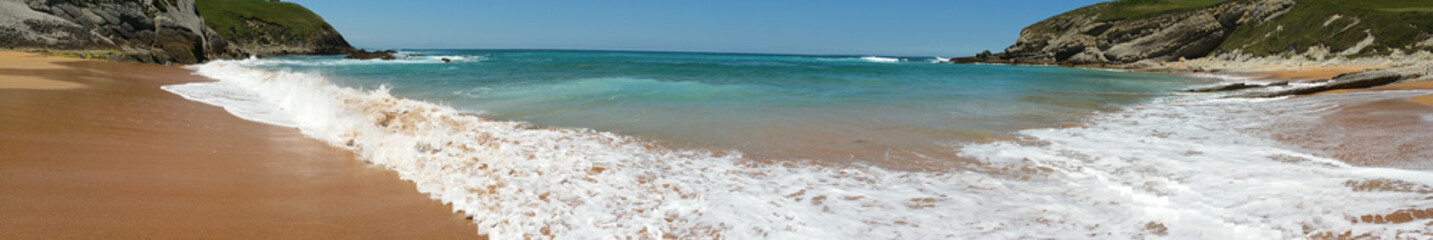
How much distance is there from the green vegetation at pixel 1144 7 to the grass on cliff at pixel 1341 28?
15.7 meters

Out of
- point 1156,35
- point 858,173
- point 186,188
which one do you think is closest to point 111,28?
point 186,188

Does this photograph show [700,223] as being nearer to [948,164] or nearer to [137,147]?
[948,164]

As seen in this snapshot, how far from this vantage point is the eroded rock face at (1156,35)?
4691cm

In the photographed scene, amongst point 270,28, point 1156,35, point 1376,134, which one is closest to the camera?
point 1376,134

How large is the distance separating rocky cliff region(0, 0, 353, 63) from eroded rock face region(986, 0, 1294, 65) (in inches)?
2501

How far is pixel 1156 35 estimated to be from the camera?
4969cm

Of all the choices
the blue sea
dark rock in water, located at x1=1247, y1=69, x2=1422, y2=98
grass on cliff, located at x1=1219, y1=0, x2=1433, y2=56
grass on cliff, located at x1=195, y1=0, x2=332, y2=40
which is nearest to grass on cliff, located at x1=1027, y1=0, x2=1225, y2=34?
grass on cliff, located at x1=1219, y1=0, x2=1433, y2=56

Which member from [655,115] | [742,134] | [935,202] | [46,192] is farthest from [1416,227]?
[655,115]

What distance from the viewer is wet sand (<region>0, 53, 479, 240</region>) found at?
2.84 m

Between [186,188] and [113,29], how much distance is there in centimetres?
3524

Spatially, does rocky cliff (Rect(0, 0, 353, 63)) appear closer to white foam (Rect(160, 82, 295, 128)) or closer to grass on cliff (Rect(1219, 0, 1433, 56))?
white foam (Rect(160, 82, 295, 128))

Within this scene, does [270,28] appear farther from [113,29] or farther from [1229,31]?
[1229,31]

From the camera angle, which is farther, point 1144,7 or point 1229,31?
point 1144,7

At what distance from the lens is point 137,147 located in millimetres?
4559
